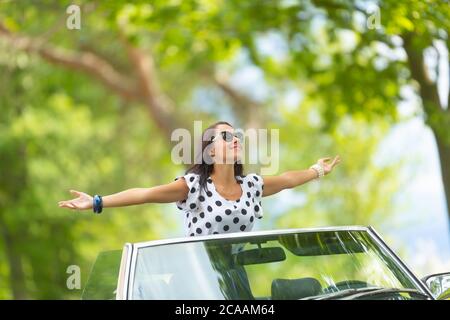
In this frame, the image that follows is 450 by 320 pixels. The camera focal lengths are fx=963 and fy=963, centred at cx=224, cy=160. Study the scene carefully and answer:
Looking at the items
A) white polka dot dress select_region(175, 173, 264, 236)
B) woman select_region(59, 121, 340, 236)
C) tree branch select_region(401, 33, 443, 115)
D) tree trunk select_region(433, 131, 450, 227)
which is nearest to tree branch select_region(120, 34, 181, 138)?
tree branch select_region(401, 33, 443, 115)

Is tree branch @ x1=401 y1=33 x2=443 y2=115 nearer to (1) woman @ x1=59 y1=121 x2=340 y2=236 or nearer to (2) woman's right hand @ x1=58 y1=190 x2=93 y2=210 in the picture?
(1) woman @ x1=59 y1=121 x2=340 y2=236

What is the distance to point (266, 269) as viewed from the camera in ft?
15.9

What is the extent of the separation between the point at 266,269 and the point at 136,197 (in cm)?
99

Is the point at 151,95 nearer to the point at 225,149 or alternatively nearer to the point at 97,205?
the point at 225,149

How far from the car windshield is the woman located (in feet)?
2.53

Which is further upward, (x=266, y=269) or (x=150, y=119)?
(x=150, y=119)

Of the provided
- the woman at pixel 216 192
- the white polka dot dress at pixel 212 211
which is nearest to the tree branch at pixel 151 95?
the woman at pixel 216 192

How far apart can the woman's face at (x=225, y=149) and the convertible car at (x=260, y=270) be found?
1047mm

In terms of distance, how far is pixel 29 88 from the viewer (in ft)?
72.4

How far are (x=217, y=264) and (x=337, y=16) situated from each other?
879cm

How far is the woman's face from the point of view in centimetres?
585

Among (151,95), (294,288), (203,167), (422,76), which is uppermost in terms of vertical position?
(151,95)

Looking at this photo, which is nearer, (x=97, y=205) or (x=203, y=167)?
(x=97, y=205)

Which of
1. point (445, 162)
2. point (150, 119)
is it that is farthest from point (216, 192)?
point (150, 119)
